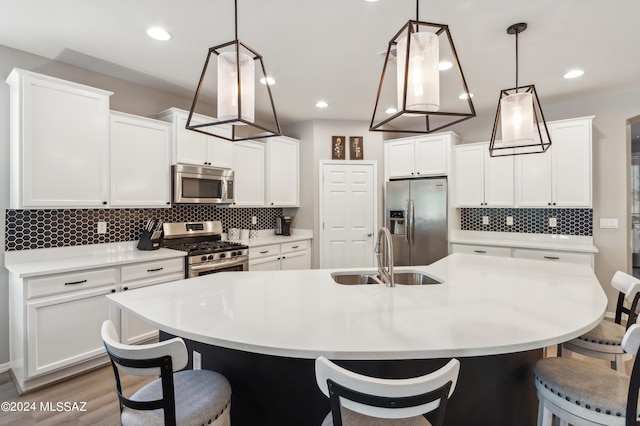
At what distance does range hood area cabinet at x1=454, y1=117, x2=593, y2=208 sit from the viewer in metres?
3.76

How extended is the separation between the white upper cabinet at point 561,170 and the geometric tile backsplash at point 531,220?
33 cm

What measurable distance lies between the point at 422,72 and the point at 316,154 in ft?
11.9

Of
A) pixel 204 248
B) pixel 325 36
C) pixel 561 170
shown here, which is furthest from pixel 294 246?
pixel 561 170

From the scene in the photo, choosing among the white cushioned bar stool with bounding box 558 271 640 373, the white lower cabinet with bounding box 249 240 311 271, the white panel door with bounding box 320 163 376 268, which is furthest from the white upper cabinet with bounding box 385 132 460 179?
the white cushioned bar stool with bounding box 558 271 640 373

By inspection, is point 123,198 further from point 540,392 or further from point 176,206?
point 540,392

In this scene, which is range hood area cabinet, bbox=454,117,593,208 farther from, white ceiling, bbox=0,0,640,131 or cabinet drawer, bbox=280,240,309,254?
cabinet drawer, bbox=280,240,309,254

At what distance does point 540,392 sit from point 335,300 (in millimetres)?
947

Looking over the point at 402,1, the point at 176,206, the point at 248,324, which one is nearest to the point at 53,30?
the point at 176,206

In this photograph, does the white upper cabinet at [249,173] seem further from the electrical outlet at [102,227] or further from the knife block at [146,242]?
the electrical outlet at [102,227]

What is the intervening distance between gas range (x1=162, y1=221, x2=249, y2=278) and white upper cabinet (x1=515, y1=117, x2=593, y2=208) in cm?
355

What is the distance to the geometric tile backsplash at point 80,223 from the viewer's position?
108 inches

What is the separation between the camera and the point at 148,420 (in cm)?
114

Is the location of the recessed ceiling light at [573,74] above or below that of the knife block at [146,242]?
above

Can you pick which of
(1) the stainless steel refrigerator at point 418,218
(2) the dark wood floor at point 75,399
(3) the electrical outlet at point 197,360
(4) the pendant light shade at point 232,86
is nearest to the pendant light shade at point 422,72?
(4) the pendant light shade at point 232,86
